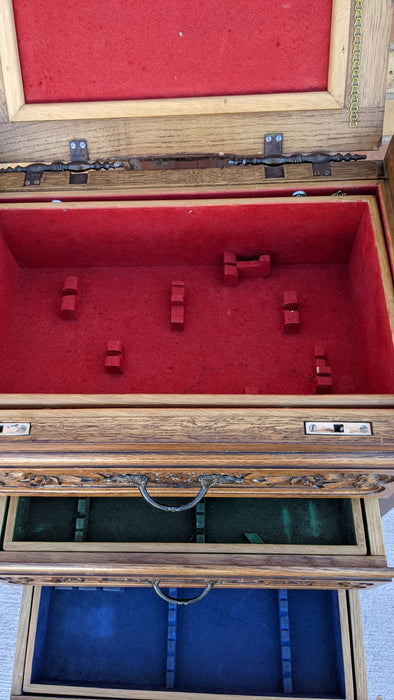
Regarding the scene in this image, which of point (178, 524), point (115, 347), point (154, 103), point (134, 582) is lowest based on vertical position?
point (134, 582)

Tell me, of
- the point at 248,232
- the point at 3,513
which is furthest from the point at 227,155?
the point at 3,513

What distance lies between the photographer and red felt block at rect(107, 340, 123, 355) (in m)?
1.44

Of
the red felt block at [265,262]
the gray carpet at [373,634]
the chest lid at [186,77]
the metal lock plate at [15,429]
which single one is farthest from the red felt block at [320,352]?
the gray carpet at [373,634]

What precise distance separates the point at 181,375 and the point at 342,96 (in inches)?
30.7

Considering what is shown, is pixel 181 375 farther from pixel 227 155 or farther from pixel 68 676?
pixel 68 676

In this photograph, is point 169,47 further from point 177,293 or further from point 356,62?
point 177,293

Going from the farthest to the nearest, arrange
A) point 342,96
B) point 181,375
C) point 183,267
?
point 183,267, point 181,375, point 342,96

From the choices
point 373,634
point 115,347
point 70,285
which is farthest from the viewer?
point 373,634

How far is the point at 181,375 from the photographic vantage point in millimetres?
1460

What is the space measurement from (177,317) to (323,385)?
0.42 m

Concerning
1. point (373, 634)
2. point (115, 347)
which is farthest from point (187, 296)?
point (373, 634)

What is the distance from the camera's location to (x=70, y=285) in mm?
1541

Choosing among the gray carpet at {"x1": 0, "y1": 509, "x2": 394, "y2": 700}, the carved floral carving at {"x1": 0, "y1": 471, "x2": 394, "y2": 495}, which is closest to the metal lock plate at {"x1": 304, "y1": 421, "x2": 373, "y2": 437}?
the carved floral carving at {"x1": 0, "y1": 471, "x2": 394, "y2": 495}

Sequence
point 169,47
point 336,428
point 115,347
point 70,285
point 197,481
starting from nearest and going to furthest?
1. point 336,428
2. point 197,481
3. point 169,47
4. point 115,347
5. point 70,285
